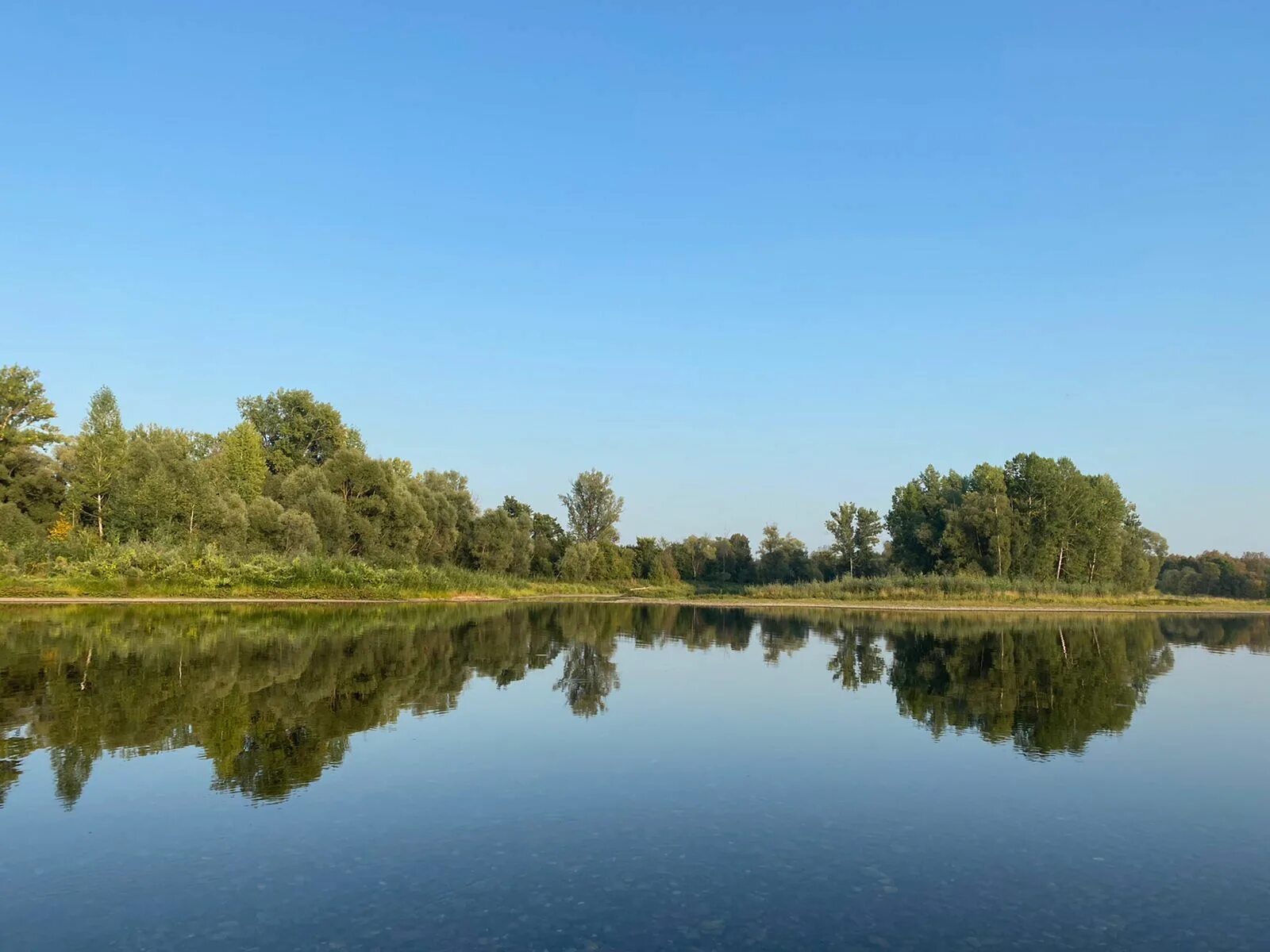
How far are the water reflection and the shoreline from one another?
16.2 feet

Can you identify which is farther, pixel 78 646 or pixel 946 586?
pixel 946 586

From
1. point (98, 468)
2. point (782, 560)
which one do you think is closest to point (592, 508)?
point (782, 560)

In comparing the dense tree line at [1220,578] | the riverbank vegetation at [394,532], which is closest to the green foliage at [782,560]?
the riverbank vegetation at [394,532]

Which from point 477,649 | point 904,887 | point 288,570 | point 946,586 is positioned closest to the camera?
point 904,887

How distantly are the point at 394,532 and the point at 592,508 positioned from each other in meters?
53.7

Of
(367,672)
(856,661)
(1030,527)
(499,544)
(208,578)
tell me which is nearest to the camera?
(367,672)

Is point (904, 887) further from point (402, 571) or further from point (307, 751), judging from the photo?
point (402, 571)

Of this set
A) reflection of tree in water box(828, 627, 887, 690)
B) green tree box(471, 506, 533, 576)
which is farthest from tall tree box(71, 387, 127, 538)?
reflection of tree in water box(828, 627, 887, 690)

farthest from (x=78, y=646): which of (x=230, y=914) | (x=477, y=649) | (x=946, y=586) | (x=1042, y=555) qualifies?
(x=1042, y=555)

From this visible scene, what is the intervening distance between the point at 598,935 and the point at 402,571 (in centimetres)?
6033

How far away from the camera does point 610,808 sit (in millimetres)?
12078

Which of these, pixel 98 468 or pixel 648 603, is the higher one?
pixel 98 468

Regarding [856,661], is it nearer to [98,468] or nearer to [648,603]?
[648,603]

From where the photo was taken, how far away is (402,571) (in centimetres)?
6531
